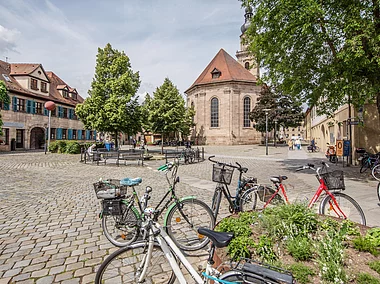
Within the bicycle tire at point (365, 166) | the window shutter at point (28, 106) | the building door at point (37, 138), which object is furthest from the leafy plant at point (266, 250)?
the building door at point (37, 138)

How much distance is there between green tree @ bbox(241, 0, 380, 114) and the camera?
7652mm

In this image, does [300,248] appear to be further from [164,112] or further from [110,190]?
[164,112]

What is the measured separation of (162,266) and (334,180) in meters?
3.22

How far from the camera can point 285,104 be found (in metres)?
40.5

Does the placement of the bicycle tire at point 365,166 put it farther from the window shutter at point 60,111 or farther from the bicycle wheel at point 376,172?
the window shutter at point 60,111

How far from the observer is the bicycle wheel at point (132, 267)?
7.04ft

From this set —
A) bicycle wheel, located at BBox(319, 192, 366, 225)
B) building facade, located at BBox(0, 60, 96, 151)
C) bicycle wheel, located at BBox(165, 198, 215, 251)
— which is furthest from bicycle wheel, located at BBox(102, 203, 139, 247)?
building facade, located at BBox(0, 60, 96, 151)

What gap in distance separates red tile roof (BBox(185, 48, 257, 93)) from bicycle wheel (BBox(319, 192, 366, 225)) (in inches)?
1615

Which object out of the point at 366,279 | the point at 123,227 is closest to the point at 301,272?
the point at 366,279

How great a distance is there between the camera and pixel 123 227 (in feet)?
12.3

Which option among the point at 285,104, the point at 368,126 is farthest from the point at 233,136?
the point at 368,126

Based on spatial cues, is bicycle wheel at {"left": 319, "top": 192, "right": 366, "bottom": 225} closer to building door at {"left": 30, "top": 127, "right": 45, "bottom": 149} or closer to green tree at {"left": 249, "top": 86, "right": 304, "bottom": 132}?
building door at {"left": 30, "top": 127, "right": 45, "bottom": 149}

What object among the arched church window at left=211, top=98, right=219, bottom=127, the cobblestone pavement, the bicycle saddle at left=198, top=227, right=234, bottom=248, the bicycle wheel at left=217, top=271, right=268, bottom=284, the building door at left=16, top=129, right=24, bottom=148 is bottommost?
the cobblestone pavement

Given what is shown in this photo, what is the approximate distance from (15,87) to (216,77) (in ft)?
103
